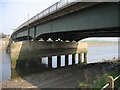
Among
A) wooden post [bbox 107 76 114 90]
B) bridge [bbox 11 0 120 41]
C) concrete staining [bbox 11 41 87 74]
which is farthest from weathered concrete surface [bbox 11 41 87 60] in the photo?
wooden post [bbox 107 76 114 90]

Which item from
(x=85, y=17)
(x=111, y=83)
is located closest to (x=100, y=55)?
(x=85, y=17)

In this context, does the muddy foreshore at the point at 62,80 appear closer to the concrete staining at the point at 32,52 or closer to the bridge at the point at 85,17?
the bridge at the point at 85,17

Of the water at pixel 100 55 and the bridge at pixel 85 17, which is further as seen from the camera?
the water at pixel 100 55

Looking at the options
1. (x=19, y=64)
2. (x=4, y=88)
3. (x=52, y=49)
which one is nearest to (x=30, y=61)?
(x=19, y=64)

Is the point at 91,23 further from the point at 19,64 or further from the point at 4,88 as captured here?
the point at 19,64

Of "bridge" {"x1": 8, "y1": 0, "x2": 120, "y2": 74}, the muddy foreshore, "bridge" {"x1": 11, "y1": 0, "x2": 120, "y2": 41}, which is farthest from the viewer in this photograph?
the muddy foreshore

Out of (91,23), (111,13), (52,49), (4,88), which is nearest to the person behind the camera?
(111,13)

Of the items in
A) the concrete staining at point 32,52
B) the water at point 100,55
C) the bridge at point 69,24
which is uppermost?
the bridge at point 69,24

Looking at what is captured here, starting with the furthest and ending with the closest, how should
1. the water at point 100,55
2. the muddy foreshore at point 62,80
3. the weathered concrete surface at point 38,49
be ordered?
the water at point 100,55 → the weathered concrete surface at point 38,49 → the muddy foreshore at point 62,80

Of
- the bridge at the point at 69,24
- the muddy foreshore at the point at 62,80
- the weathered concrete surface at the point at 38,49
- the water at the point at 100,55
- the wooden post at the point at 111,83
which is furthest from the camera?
the water at the point at 100,55

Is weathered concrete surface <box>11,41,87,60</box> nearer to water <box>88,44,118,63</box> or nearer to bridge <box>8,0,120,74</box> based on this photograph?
bridge <box>8,0,120,74</box>

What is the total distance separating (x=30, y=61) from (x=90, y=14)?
61.2ft

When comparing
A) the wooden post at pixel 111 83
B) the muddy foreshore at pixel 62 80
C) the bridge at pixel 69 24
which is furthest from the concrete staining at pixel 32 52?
the wooden post at pixel 111 83

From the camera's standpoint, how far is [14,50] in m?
33.2
